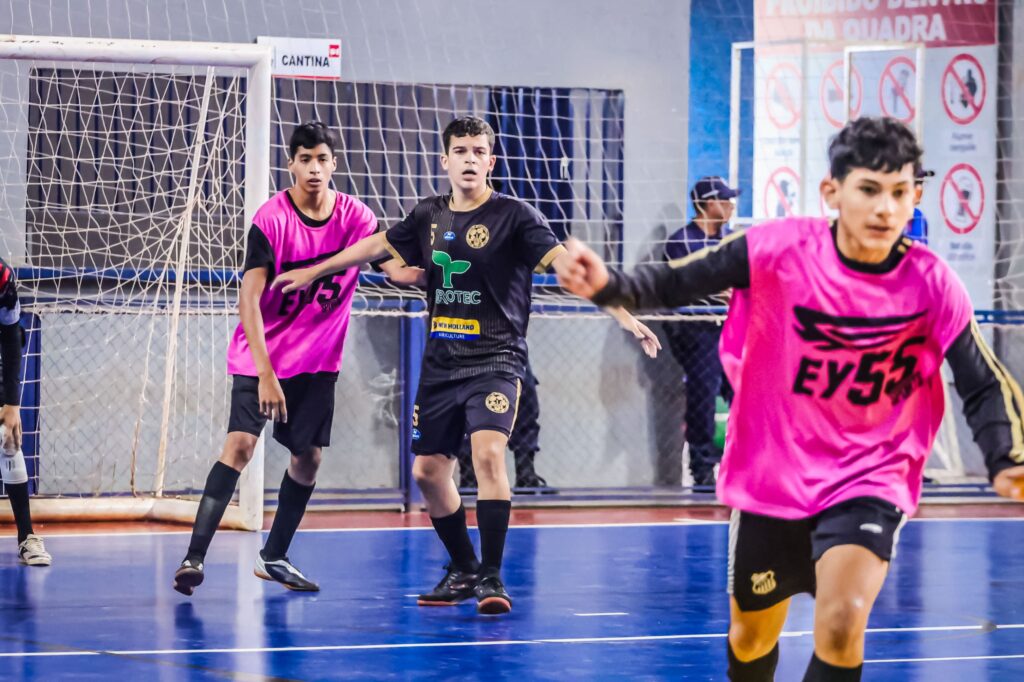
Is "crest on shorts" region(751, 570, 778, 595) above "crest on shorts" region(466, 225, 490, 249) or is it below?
below

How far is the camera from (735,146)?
37.1 feet

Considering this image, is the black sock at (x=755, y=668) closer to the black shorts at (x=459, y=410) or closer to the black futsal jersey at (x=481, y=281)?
the black shorts at (x=459, y=410)

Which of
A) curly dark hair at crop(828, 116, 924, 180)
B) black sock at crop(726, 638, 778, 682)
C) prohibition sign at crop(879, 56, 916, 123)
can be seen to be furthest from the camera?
prohibition sign at crop(879, 56, 916, 123)

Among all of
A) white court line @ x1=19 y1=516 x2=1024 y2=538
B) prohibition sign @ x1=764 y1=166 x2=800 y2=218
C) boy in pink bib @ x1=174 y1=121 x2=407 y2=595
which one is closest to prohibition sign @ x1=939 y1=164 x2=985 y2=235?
prohibition sign @ x1=764 y1=166 x2=800 y2=218

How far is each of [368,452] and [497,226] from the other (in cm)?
429

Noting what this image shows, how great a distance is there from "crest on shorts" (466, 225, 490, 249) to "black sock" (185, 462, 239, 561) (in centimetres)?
151

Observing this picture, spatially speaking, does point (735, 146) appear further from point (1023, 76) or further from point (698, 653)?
point (698, 653)

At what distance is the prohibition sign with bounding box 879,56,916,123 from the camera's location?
451 inches

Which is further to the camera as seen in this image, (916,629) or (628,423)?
(628,423)

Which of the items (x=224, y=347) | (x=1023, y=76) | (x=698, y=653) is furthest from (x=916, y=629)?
(x=1023, y=76)

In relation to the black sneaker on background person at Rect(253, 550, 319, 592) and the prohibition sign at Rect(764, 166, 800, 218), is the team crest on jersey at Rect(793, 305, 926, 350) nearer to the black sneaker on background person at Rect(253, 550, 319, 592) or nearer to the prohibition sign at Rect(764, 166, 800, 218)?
the black sneaker on background person at Rect(253, 550, 319, 592)

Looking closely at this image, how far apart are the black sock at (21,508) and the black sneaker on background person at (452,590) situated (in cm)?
225

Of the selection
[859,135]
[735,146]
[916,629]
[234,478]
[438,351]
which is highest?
[735,146]

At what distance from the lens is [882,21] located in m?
11.9
